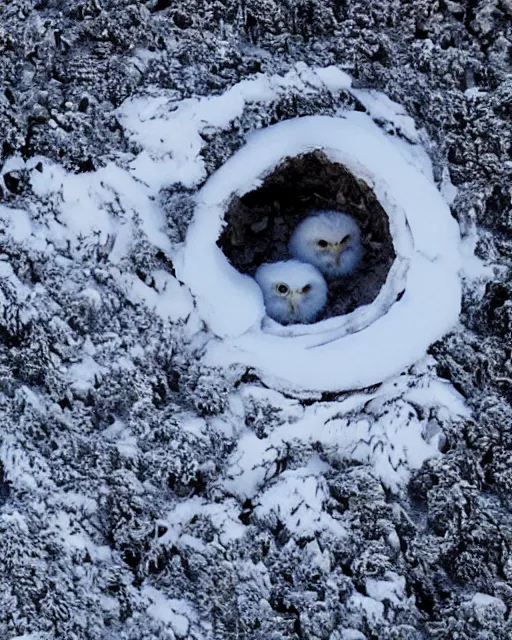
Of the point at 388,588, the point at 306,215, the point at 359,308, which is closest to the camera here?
the point at 388,588

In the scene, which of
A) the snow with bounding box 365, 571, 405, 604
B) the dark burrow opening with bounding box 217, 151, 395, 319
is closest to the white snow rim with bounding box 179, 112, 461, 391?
the dark burrow opening with bounding box 217, 151, 395, 319

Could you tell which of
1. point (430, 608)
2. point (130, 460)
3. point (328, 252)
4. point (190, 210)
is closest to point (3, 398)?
point (130, 460)

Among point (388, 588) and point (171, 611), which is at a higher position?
point (388, 588)

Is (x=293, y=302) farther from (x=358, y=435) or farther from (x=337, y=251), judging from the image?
(x=358, y=435)

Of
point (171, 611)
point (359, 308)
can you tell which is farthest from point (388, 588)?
point (359, 308)

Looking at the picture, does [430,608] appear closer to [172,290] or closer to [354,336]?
[354,336]

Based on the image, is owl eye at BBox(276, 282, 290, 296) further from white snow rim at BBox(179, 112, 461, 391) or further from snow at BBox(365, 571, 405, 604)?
snow at BBox(365, 571, 405, 604)

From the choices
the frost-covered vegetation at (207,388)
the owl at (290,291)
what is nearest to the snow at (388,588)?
the frost-covered vegetation at (207,388)
